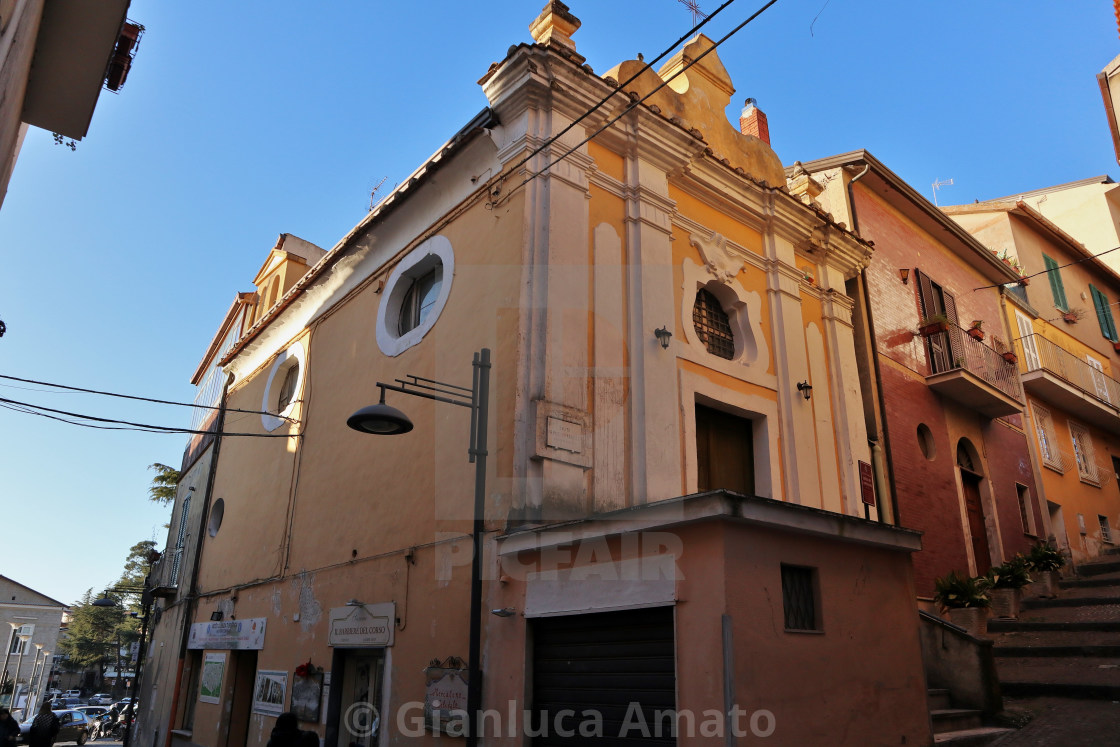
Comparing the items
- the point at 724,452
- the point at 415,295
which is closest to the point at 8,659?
the point at 415,295

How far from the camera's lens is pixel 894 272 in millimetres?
14125

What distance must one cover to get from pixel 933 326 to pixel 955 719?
818cm

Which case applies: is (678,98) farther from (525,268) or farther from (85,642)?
(85,642)

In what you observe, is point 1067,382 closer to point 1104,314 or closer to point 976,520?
point 976,520

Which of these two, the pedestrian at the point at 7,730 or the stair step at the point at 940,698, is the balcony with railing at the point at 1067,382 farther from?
the pedestrian at the point at 7,730

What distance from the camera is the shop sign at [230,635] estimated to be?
1165cm

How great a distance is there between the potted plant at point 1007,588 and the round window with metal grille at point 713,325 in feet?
19.9

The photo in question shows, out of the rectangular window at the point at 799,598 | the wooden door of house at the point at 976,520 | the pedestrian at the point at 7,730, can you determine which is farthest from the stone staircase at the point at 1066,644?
the pedestrian at the point at 7,730

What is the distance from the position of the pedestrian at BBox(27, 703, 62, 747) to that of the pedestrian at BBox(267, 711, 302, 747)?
9.24m

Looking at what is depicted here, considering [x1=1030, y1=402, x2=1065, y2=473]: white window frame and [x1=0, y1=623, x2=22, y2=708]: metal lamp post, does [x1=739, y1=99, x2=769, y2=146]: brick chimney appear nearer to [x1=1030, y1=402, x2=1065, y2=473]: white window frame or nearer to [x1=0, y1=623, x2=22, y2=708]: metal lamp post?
[x1=1030, y1=402, x2=1065, y2=473]: white window frame

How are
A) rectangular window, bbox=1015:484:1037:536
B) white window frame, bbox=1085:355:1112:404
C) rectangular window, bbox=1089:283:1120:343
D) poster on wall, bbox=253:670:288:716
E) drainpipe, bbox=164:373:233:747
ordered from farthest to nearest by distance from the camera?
rectangular window, bbox=1089:283:1120:343
white window frame, bbox=1085:355:1112:404
rectangular window, bbox=1015:484:1037:536
drainpipe, bbox=164:373:233:747
poster on wall, bbox=253:670:288:716

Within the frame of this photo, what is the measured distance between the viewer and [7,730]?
1097 centimetres

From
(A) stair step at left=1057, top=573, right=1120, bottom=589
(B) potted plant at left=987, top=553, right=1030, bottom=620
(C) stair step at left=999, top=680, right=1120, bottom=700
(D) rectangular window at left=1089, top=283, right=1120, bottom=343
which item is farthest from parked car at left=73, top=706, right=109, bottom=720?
(D) rectangular window at left=1089, top=283, right=1120, bottom=343

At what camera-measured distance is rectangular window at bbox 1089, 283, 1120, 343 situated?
71.0 ft
